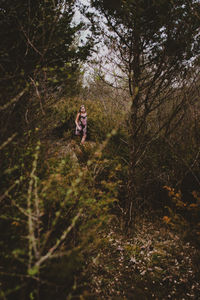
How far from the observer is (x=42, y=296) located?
6.16 ft

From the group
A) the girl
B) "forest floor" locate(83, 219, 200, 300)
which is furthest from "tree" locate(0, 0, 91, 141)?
the girl

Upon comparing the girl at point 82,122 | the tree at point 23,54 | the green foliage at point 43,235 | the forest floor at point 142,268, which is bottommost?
the forest floor at point 142,268

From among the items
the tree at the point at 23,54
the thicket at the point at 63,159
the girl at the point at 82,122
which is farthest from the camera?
Result: the girl at the point at 82,122

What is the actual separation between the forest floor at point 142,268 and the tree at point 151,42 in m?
0.57

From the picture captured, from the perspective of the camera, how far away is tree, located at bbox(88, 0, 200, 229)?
245cm

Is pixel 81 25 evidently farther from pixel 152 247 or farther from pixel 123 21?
pixel 152 247

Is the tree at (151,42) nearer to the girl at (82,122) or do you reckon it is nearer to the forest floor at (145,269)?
the forest floor at (145,269)

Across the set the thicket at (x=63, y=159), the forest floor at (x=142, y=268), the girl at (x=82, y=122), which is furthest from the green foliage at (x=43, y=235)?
the girl at (x=82, y=122)

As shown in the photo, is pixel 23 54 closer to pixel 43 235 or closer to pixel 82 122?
pixel 43 235

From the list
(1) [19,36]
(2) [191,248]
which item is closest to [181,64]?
A: (1) [19,36]

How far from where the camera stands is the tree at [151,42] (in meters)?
2.45

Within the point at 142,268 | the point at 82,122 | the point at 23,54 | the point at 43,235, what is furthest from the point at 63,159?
the point at 82,122

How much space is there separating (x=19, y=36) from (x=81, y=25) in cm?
219

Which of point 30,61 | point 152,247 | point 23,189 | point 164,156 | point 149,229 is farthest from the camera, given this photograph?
point 164,156
